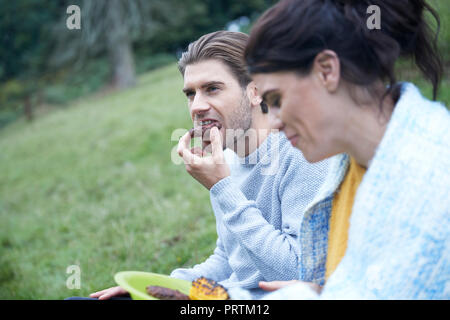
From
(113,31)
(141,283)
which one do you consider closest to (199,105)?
(141,283)

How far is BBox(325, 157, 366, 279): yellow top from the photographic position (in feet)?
5.69

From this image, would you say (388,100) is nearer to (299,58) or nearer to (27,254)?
(299,58)

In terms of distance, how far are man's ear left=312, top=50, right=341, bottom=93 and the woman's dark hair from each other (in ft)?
0.07

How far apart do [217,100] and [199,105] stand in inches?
4.5

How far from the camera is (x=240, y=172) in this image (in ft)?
8.80

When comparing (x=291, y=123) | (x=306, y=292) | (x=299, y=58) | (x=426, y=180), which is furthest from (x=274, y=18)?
(x=306, y=292)

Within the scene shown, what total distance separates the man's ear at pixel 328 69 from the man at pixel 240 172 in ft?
2.32

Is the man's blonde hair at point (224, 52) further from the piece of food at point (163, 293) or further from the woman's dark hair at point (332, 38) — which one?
the piece of food at point (163, 293)

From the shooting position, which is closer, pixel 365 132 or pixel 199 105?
pixel 365 132

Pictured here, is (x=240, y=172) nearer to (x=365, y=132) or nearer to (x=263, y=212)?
(x=263, y=212)

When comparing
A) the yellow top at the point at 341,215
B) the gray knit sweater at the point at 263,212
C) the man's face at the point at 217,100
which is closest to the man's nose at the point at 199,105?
the man's face at the point at 217,100

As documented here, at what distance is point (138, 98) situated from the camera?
14531 millimetres

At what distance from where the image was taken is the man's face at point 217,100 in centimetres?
267

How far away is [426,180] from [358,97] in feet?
1.20
